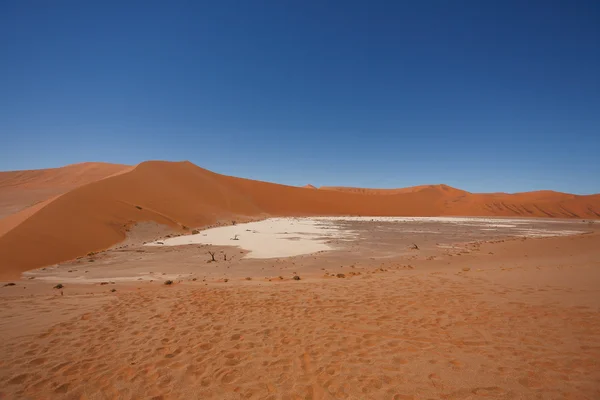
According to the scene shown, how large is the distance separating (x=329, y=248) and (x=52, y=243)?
1498 cm

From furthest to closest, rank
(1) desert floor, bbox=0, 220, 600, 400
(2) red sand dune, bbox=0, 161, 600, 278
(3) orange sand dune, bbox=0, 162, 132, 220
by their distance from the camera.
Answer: (3) orange sand dune, bbox=0, 162, 132, 220 < (2) red sand dune, bbox=0, 161, 600, 278 < (1) desert floor, bbox=0, 220, 600, 400

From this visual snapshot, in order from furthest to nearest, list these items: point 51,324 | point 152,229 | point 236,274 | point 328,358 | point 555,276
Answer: point 152,229, point 236,274, point 555,276, point 51,324, point 328,358

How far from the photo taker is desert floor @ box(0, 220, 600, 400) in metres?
3.80

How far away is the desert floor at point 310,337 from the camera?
3.80 m

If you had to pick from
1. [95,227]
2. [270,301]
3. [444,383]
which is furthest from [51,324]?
[95,227]

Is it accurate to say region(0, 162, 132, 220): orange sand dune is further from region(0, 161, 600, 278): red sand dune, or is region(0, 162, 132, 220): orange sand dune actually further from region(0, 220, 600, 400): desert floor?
region(0, 220, 600, 400): desert floor

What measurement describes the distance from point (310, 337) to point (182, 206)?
33471 millimetres

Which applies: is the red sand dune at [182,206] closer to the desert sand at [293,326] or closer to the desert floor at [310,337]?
the desert sand at [293,326]

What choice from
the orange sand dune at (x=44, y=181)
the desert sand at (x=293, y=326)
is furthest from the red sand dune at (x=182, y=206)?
the orange sand dune at (x=44, y=181)

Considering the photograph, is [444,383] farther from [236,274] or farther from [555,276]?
[236,274]

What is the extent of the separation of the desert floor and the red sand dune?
709 cm

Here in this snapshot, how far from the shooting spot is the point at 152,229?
23469 millimetres

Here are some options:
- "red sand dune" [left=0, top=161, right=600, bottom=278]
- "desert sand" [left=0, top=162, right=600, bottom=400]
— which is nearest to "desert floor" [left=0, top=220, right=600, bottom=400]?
"desert sand" [left=0, top=162, right=600, bottom=400]

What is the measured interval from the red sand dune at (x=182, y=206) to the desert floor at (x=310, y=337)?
709 centimetres
